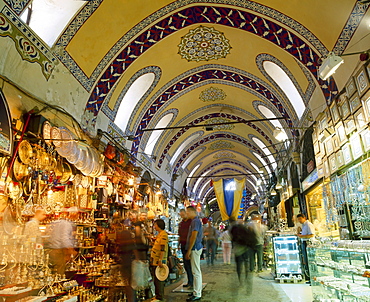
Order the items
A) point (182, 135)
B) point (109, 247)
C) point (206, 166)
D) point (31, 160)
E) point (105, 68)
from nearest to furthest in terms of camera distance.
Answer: point (31, 160) < point (105, 68) < point (109, 247) < point (182, 135) < point (206, 166)

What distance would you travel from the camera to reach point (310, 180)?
7762 mm

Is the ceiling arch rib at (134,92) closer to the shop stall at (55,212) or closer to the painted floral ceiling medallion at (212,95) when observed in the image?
the shop stall at (55,212)

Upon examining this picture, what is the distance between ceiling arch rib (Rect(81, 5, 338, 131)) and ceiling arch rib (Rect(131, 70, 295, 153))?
238 centimetres

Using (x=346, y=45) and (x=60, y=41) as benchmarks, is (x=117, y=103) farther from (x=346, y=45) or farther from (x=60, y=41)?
(x=346, y=45)

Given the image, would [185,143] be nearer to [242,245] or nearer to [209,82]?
[209,82]

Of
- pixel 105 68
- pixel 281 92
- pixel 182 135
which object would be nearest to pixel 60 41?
pixel 105 68

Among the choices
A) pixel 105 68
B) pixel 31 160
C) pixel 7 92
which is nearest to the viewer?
pixel 7 92

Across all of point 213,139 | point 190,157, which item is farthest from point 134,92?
point 190,157

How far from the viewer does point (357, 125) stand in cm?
460

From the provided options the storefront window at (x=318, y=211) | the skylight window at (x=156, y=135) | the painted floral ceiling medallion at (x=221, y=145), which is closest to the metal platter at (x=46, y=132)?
the storefront window at (x=318, y=211)

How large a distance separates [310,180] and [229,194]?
29.8 ft

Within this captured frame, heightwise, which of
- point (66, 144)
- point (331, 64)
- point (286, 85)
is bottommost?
point (66, 144)

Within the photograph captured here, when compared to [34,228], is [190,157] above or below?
above

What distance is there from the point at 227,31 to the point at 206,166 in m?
14.7
